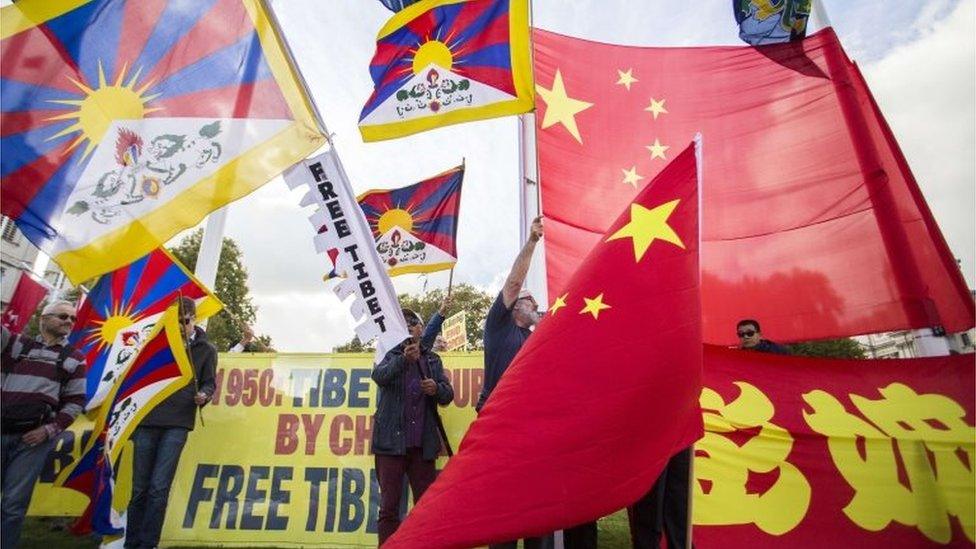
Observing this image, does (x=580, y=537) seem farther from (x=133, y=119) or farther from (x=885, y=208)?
(x=133, y=119)

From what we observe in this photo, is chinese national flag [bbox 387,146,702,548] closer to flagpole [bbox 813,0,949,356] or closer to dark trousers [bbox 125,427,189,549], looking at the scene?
flagpole [bbox 813,0,949,356]

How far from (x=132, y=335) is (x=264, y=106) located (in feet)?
10.8

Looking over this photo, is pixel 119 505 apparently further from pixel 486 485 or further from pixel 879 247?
pixel 879 247

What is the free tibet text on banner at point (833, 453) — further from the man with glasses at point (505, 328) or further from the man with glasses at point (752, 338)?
the man with glasses at point (505, 328)

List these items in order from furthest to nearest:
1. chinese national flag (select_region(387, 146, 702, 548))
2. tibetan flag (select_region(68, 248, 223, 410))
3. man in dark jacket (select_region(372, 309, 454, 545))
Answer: tibetan flag (select_region(68, 248, 223, 410)), man in dark jacket (select_region(372, 309, 454, 545)), chinese national flag (select_region(387, 146, 702, 548))

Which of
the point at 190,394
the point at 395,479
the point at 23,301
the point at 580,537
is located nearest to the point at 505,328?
the point at 580,537

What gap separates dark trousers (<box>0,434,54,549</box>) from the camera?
12.4ft

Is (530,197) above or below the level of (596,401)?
above

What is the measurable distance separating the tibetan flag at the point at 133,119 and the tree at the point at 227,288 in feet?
86.7

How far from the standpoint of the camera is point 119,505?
4.29m

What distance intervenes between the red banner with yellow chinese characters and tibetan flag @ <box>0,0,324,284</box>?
3.29 metres

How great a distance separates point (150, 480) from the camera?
435cm

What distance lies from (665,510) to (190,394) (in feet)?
12.8

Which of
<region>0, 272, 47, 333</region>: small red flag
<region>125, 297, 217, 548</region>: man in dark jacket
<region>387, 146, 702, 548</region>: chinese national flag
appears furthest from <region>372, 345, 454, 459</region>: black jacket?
<region>0, 272, 47, 333</region>: small red flag
